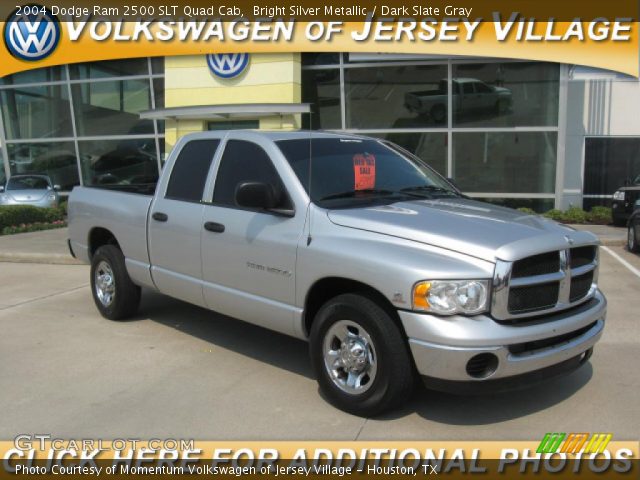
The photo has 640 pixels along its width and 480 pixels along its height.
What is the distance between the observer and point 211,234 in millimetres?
5168

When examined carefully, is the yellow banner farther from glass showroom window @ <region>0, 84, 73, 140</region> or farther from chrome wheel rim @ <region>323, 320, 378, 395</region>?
chrome wheel rim @ <region>323, 320, 378, 395</region>

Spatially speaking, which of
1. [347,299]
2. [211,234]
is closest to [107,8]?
[211,234]

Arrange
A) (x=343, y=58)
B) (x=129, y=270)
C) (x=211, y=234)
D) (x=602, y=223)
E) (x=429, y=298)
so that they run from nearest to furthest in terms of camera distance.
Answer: (x=429, y=298), (x=211, y=234), (x=129, y=270), (x=602, y=223), (x=343, y=58)

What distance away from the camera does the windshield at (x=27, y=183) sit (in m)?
18.3

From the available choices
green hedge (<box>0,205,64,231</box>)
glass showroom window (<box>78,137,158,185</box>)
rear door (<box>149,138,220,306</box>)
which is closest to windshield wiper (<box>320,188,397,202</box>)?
rear door (<box>149,138,220,306</box>)

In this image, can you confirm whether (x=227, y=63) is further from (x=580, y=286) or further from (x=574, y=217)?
(x=580, y=286)

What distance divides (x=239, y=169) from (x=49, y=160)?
18419mm

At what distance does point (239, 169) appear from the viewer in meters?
5.20

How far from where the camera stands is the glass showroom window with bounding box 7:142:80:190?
20.9 metres

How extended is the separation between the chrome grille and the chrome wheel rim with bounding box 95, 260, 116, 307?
4328 millimetres

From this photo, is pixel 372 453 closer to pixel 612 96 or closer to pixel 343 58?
pixel 343 58

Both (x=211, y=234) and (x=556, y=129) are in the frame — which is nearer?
(x=211, y=234)

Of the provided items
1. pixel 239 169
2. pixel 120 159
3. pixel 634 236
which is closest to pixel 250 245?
pixel 239 169

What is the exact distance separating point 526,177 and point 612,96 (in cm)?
408
